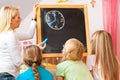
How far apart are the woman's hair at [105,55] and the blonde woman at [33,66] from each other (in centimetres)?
57

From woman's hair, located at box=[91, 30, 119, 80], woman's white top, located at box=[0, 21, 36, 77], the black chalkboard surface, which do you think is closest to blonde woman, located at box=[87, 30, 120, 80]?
woman's hair, located at box=[91, 30, 119, 80]

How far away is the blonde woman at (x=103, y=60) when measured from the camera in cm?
261

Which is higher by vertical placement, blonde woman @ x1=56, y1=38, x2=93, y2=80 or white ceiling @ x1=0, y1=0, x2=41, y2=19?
white ceiling @ x1=0, y1=0, x2=41, y2=19

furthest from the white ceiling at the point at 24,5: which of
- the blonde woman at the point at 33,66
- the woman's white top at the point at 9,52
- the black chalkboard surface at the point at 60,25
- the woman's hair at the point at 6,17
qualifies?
the blonde woman at the point at 33,66

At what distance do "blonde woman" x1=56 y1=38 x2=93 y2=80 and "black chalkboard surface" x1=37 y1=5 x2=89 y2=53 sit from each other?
0.31 metres

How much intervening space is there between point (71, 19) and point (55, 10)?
0.59 ft

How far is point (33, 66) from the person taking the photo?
2.28 m

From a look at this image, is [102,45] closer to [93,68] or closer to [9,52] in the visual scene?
[93,68]

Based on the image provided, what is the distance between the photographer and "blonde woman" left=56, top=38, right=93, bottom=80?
246 centimetres

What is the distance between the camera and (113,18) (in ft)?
10.4

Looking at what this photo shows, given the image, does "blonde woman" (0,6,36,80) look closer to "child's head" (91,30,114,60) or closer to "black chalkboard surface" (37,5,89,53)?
"black chalkboard surface" (37,5,89,53)

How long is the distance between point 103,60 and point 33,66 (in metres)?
0.69

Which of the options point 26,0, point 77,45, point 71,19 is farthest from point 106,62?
point 26,0

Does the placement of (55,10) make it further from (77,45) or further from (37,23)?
(77,45)
